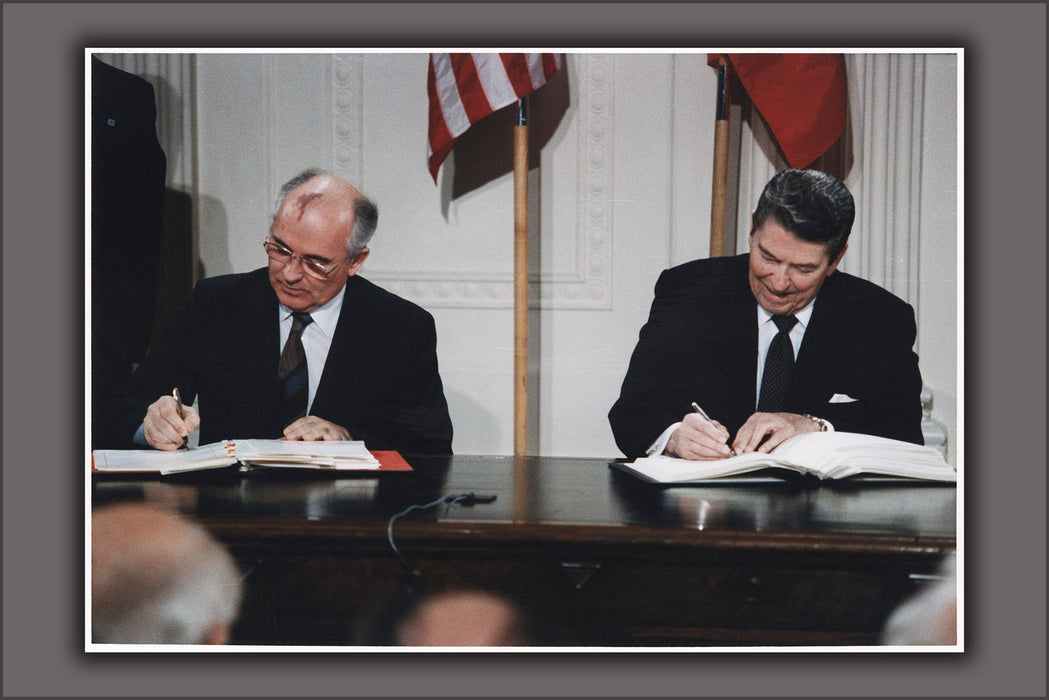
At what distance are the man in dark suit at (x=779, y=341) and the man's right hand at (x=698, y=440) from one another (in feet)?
0.03

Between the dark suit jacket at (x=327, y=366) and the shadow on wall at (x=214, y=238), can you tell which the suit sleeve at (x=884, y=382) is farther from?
the shadow on wall at (x=214, y=238)

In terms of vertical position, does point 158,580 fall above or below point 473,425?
below

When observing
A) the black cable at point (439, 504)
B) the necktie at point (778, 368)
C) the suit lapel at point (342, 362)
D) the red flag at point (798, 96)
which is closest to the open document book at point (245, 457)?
the suit lapel at point (342, 362)

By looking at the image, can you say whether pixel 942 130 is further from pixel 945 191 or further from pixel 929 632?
pixel 929 632

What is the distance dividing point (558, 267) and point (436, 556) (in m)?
0.95

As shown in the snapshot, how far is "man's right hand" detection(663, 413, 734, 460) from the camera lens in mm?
1984

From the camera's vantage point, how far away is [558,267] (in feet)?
7.31

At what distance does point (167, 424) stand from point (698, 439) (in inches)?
48.5

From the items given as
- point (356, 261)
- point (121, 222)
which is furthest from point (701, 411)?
point (121, 222)

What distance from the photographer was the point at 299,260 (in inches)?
87.7

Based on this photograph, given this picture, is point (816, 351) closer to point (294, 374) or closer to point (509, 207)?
point (509, 207)

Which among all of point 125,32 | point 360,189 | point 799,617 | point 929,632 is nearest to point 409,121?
point 360,189

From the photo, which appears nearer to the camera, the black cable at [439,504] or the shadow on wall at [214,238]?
the black cable at [439,504]

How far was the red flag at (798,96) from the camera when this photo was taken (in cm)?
209
